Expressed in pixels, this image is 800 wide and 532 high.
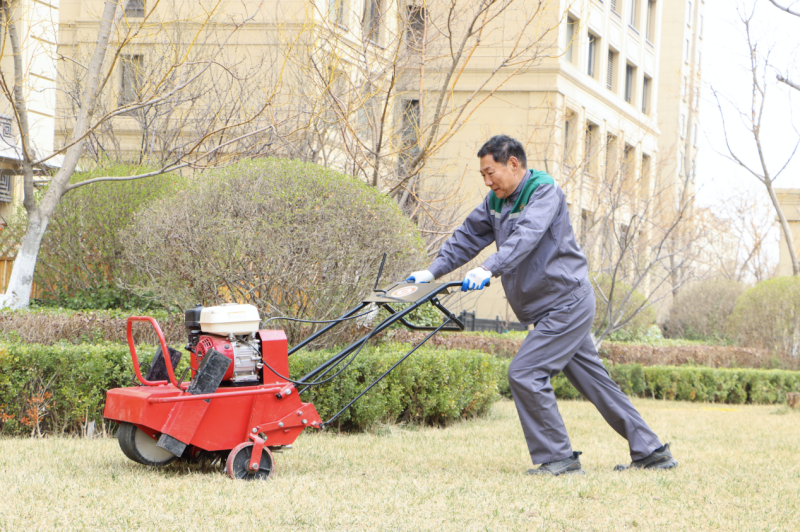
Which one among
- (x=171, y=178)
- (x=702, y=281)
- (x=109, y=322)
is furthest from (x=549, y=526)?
(x=702, y=281)

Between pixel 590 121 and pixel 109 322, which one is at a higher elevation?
pixel 590 121

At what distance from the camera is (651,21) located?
30.4 meters

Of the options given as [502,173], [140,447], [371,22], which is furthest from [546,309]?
[371,22]

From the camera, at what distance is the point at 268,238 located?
6320mm

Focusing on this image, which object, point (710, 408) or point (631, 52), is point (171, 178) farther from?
point (631, 52)

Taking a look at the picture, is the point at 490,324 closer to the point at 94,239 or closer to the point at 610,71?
the point at 610,71

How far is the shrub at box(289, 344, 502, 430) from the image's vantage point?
20.2ft

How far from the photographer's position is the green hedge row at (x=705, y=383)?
11.4 m

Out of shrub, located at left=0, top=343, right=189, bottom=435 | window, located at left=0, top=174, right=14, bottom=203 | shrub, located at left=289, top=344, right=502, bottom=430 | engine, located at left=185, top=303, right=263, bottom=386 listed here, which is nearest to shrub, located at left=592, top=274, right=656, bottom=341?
shrub, located at left=289, top=344, right=502, bottom=430

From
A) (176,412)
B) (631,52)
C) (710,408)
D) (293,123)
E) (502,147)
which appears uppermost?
(631,52)

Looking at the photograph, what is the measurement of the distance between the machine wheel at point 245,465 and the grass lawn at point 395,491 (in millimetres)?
85

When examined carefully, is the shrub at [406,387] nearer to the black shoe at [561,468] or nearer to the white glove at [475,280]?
the black shoe at [561,468]

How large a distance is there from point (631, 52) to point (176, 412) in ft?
87.9

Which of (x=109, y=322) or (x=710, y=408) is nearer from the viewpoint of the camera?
(x=109, y=322)
